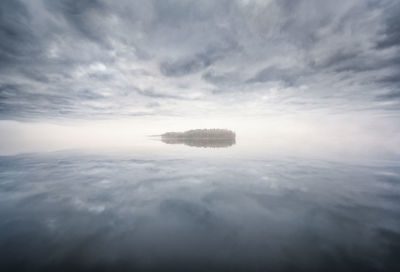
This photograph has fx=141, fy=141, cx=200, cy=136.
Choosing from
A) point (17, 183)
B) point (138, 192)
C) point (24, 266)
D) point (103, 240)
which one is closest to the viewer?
point (24, 266)

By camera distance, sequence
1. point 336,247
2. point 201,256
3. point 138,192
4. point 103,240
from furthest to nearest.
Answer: point 138,192
point 103,240
point 336,247
point 201,256

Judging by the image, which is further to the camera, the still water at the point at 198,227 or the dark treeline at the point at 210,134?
the dark treeline at the point at 210,134

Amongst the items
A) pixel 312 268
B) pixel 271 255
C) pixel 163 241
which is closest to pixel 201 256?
pixel 163 241

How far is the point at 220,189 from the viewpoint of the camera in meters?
9.07

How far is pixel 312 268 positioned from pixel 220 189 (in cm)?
571

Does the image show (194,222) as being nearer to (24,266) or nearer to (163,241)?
(163,241)

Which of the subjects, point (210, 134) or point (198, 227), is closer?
point (198, 227)

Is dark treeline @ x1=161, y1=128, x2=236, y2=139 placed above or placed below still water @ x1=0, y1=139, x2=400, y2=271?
above

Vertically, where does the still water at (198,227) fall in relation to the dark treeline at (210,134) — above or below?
below

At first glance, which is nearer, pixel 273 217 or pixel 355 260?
pixel 355 260

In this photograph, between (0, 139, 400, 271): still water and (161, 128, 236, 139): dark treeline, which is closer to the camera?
(0, 139, 400, 271): still water

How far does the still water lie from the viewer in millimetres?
3758

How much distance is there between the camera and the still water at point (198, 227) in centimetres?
376

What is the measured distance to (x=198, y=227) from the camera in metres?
5.34
